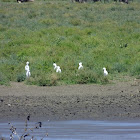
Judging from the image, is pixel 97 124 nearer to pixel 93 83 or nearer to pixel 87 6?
pixel 93 83

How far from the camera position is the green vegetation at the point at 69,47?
1823 cm

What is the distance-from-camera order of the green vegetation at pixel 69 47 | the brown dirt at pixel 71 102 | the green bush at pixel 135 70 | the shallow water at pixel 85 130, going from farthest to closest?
the green bush at pixel 135 70 < the green vegetation at pixel 69 47 < the brown dirt at pixel 71 102 < the shallow water at pixel 85 130

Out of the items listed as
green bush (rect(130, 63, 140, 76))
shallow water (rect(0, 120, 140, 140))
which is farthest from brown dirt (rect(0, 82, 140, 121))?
green bush (rect(130, 63, 140, 76))

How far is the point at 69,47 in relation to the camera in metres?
23.6

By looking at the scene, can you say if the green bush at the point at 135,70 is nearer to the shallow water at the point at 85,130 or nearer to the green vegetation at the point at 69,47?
the green vegetation at the point at 69,47

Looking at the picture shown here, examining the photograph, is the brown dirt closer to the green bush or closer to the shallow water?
the shallow water

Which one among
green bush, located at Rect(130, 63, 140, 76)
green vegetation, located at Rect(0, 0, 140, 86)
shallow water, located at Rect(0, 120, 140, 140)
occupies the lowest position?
shallow water, located at Rect(0, 120, 140, 140)

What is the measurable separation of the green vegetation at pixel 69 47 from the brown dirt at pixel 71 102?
761 millimetres

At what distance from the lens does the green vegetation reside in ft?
59.8

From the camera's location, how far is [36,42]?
973 inches

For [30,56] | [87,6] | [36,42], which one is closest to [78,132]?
[30,56]

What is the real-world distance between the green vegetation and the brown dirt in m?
0.76

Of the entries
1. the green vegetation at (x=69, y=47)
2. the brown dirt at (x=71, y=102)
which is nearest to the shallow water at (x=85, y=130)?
the brown dirt at (x=71, y=102)

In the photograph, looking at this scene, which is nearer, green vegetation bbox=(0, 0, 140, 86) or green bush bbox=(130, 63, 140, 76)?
green vegetation bbox=(0, 0, 140, 86)
